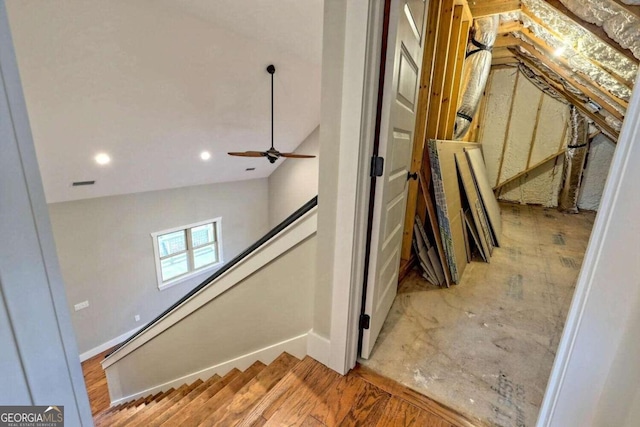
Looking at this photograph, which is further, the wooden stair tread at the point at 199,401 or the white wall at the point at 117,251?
the white wall at the point at 117,251

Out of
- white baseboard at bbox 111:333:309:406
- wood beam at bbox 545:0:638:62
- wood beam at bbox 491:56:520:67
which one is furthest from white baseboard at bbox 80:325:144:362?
wood beam at bbox 491:56:520:67

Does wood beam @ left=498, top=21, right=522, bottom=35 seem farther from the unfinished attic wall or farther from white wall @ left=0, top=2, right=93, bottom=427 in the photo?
white wall @ left=0, top=2, right=93, bottom=427

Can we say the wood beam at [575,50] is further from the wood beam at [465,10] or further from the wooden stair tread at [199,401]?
the wooden stair tread at [199,401]

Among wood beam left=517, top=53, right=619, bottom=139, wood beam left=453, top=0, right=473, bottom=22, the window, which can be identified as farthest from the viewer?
the window

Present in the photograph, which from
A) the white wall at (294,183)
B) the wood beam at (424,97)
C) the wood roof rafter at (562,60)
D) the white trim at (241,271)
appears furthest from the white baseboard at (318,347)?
the white wall at (294,183)

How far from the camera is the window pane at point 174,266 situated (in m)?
5.54

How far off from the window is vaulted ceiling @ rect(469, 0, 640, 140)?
18.7 ft

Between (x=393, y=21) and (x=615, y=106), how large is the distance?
3.16 metres

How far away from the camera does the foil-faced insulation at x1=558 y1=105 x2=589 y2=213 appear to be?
426 centimetres

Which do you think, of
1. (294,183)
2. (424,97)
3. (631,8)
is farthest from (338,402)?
(294,183)

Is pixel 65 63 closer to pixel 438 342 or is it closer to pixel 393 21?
pixel 393 21

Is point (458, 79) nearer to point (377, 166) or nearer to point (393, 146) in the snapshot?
point (393, 146)

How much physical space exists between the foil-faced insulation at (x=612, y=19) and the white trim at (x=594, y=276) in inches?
59.5

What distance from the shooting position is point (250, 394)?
4.80 ft
